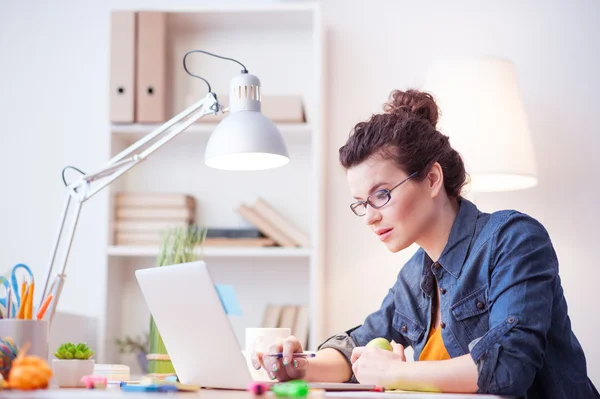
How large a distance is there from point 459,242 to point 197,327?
0.62 m

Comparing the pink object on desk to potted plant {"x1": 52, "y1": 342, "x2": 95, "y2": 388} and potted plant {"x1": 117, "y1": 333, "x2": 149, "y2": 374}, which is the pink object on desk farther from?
potted plant {"x1": 117, "y1": 333, "x2": 149, "y2": 374}

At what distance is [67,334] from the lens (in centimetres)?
274

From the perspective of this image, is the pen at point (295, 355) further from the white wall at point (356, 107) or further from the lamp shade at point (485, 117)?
the white wall at point (356, 107)

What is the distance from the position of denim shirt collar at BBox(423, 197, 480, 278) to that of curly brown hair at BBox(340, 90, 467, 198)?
0.34 ft

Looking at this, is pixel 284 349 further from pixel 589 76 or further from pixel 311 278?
pixel 589 76

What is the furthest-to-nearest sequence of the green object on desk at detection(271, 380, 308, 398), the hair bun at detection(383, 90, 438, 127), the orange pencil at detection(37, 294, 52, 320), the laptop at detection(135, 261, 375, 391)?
the hair bun at detection(383, 90, 438, 127) → the orange pencil at detection(37, 294, 52, 320) → the laptop at detection(135, 261, 375, 391) → the green object on desk at detection(271, 380, 308, 398)

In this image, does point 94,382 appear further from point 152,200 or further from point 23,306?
point 152,200

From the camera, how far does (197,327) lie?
4.58ft

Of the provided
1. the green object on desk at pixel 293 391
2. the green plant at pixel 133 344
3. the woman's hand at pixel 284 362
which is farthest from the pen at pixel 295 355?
the green plant at pixel 133 344

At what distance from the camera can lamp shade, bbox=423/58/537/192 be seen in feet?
8.87

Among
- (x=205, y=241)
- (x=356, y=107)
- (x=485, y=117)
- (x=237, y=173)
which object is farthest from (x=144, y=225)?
(x=485, y=117)

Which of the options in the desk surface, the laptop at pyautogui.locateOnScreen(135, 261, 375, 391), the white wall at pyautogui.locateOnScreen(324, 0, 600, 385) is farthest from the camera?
the white wall at pyautogui.locateOnScreen(324, 0, 600, 385)

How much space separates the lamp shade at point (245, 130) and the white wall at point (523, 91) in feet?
4.87

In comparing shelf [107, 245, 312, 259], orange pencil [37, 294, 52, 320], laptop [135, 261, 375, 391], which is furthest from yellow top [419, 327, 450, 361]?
shelf [107, 245, 312, 259]
